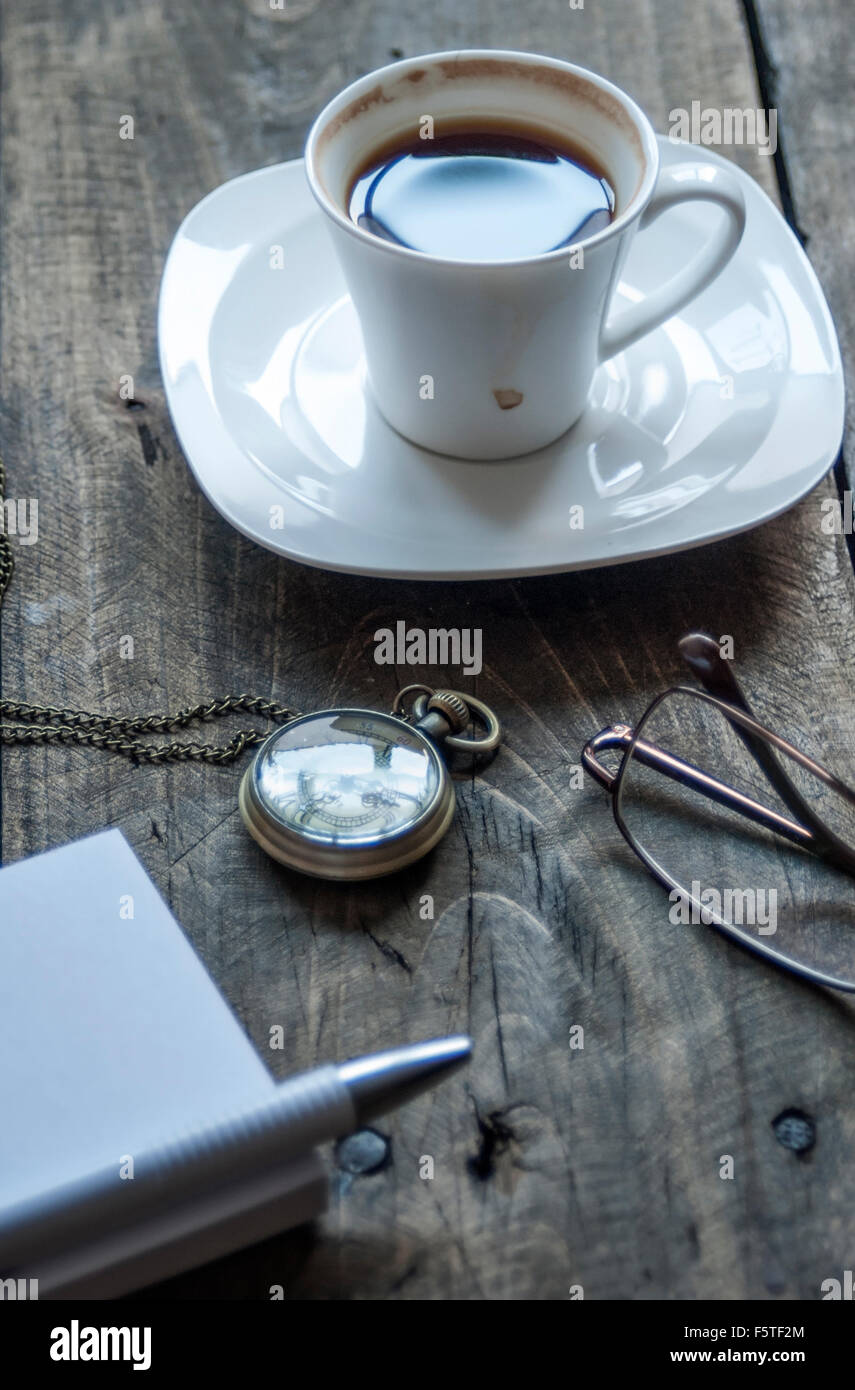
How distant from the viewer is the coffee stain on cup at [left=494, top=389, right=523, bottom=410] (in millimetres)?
744

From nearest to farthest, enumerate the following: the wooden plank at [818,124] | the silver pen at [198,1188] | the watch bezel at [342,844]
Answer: the silver pen at [198,1188] < the watch bezel at [342,844] < the wooden plank at [818,124]

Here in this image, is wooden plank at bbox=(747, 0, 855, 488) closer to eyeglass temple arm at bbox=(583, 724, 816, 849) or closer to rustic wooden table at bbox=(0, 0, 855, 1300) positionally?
rustic wooden table at bbox=(0, 0, 855, 1300)

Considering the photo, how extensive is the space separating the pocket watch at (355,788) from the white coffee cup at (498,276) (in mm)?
189

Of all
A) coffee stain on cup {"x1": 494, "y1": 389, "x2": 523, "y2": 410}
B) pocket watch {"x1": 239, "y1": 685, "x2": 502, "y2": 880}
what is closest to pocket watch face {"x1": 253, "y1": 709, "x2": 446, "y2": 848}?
pocket watch {"x1": 239, "y1": 685, "x2": 502, "y2": 880}

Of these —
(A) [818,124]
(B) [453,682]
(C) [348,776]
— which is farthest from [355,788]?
(A) [818,124]

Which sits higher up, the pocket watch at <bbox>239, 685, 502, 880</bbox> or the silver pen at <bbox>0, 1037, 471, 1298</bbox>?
the pocket watch at <bbox>239, 685, 502, 880</bbox>

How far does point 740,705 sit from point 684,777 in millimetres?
53

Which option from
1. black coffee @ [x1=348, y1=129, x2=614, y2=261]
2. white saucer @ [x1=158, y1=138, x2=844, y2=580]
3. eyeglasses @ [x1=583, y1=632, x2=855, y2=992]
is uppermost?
black coffee @ [x1=348, y1=129, x2=614, y2=261]

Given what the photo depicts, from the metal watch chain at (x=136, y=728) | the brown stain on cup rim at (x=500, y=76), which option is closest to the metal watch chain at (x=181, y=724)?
the metal watch chain at (x=136, y=728)

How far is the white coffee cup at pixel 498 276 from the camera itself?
0.68 meters

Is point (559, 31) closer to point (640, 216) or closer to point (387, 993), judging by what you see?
point (640, 216)

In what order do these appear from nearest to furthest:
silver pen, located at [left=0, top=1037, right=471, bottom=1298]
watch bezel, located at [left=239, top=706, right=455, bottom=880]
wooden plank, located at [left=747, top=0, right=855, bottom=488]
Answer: silver pen, located at [left=0, top=1037, right=471, bottom=1298]
watch bezel, located at [left=239, top=706, right=455, bottom=880]
wooden plank, located at [left=747, top=0, right=855, bottom=488]

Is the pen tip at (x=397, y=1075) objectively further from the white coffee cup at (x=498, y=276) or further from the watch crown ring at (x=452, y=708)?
the white coffee cup at (x=498, y=276)

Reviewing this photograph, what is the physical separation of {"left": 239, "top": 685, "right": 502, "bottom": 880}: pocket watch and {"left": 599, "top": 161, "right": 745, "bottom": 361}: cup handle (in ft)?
0.86
